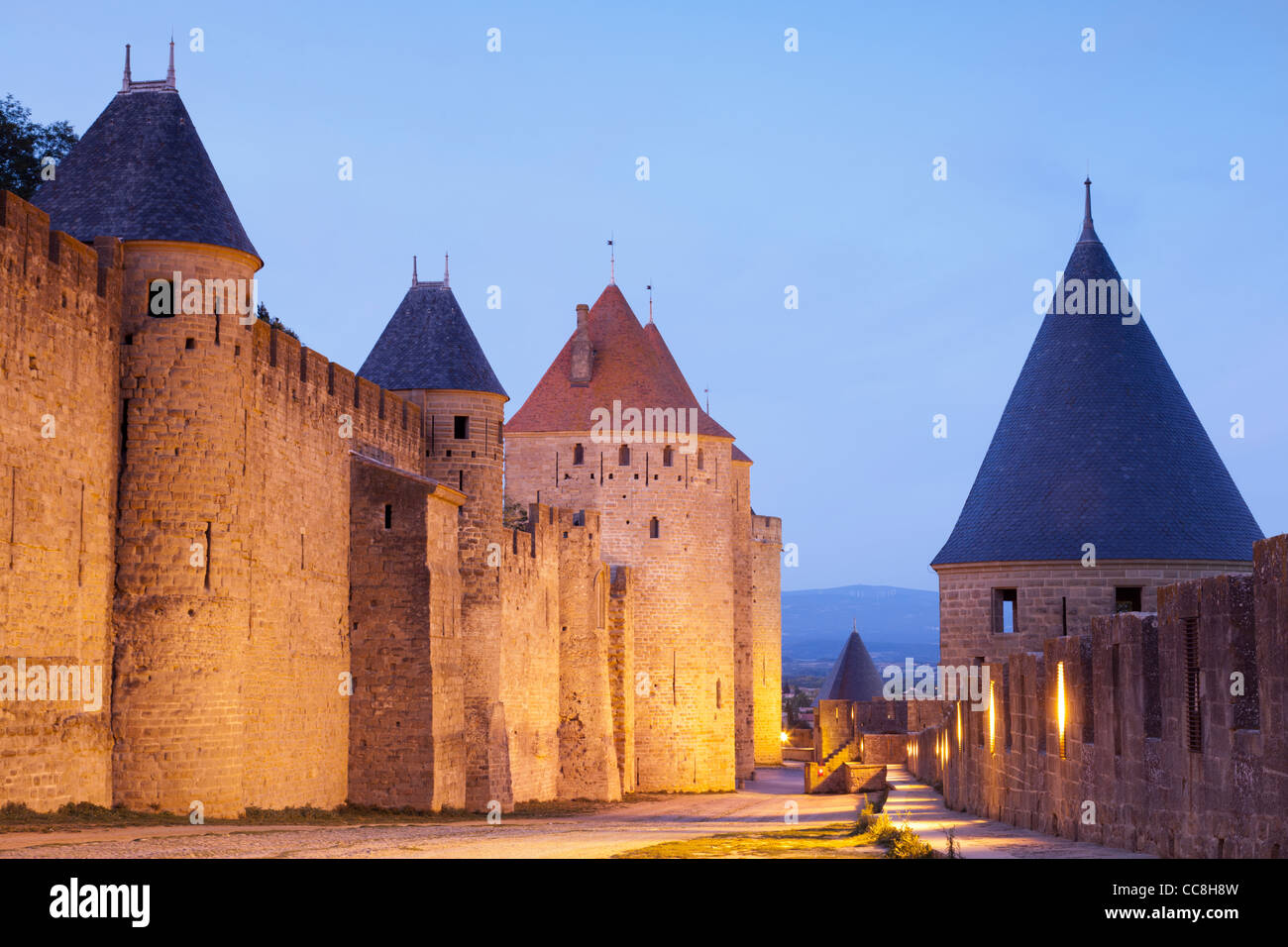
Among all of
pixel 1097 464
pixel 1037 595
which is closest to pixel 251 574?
→ pixel 1037 595

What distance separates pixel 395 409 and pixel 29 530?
11418 millimetres

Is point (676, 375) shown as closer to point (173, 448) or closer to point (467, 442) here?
point (467, 442)

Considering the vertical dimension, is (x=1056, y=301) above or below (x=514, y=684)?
above

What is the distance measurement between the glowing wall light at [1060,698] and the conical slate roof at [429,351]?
15272mm

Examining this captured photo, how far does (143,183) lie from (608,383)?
77.4 ft

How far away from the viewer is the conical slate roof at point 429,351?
27.4m

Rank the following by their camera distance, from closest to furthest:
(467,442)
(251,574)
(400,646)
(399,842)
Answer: (399,842) < (251,574) < (400,646) < (467,442)

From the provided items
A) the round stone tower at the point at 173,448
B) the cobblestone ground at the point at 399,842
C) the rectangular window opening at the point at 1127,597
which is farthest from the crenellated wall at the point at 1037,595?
the round stone tower at the point at 173,448

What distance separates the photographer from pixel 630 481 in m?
39.6

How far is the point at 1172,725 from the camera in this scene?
10344 mm

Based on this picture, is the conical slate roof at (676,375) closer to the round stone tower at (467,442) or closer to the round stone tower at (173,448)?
the round stone tower at (467,442)
